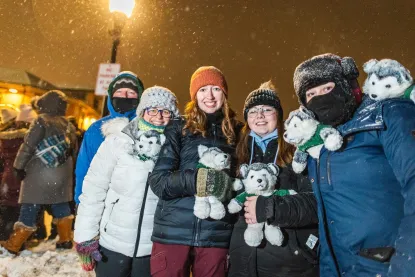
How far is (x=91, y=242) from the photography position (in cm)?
272

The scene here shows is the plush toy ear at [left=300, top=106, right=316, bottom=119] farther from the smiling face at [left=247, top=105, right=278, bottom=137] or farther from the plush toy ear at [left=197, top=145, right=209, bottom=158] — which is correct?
the plush toy ear at [left=197, top=145, right=209, bottom=158]

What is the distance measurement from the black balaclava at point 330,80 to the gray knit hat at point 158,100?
132cm

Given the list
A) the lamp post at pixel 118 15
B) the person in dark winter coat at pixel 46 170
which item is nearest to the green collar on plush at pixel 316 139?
the person in dark winter coat at pixel 46 170

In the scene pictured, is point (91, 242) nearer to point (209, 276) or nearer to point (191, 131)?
point (209, 276)

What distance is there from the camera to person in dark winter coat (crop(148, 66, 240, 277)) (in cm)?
234

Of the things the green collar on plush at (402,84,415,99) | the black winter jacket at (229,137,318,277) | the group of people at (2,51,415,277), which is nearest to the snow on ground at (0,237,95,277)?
the group of people at (2,51,415,277)

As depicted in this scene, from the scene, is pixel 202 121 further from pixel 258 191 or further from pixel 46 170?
pixel 46 170

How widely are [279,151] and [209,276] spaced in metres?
1.11

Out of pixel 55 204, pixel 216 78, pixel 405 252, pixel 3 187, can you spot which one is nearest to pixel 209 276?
Answer: pixel 405 252

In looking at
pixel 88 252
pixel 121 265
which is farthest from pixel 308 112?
pixel 88 252

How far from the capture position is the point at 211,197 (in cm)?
232

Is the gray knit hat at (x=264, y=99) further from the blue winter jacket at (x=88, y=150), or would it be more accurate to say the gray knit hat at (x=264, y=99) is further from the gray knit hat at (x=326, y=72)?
the blue winter jacket at (x=88, y=150)

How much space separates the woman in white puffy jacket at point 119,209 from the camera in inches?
106

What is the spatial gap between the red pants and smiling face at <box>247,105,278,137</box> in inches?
39.6
